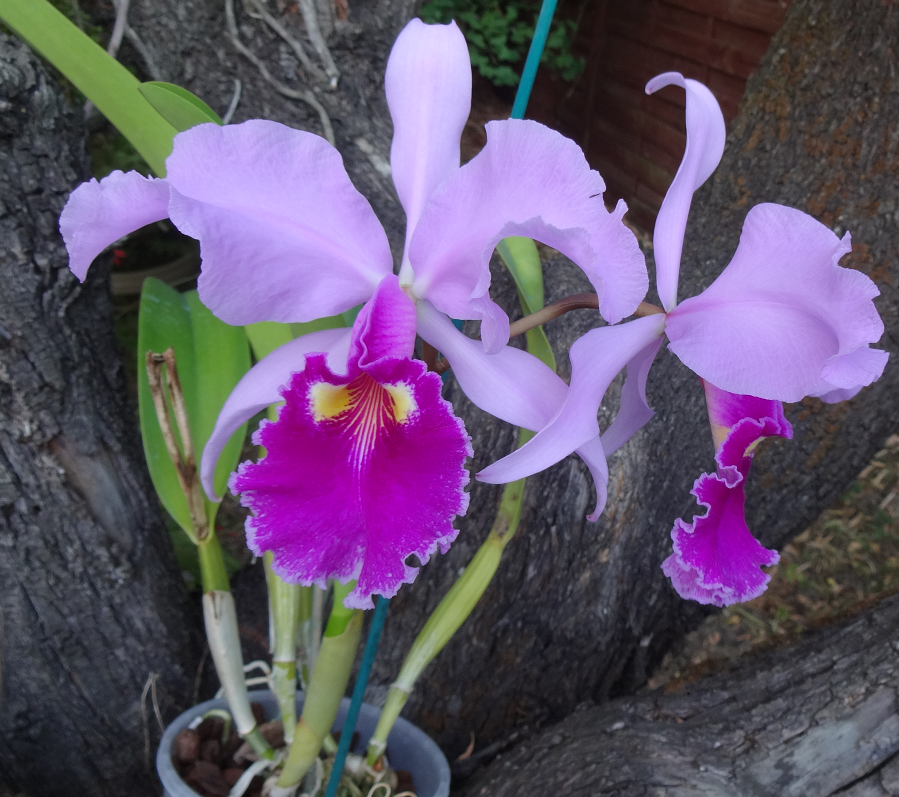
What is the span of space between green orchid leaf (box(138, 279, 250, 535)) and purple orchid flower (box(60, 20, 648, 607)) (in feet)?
1.12

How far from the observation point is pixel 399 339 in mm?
642

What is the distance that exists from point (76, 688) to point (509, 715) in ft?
2.63

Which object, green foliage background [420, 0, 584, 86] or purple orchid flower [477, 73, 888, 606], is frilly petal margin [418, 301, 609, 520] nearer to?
purple orchid flower [477, 73, 888, 606]

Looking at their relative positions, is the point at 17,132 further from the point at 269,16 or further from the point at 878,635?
the point at 878,635

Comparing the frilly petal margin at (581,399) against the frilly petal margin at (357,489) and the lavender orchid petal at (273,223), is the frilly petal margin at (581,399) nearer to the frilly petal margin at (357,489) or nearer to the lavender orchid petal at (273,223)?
the frilly petal margin at (357,489)

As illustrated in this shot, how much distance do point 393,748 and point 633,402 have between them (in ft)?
2.54

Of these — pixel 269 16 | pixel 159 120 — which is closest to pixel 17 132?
pixel 159 120

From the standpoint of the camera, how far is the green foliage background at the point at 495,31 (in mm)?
2723

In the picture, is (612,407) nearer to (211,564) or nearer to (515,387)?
(515,387)

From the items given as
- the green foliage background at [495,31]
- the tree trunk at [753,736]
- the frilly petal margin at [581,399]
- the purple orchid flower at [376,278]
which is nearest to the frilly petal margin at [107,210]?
the purple orchid flower at [376,278]

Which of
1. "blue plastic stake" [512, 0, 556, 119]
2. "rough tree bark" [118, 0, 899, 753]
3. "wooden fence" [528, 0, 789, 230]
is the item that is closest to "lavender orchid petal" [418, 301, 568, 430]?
"blue plastic stake" [512, 0, 556, 119]

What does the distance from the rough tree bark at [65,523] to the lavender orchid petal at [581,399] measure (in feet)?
2.49

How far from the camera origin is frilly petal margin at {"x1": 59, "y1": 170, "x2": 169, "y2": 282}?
604 mm

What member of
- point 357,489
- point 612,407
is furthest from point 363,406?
point 612,407
